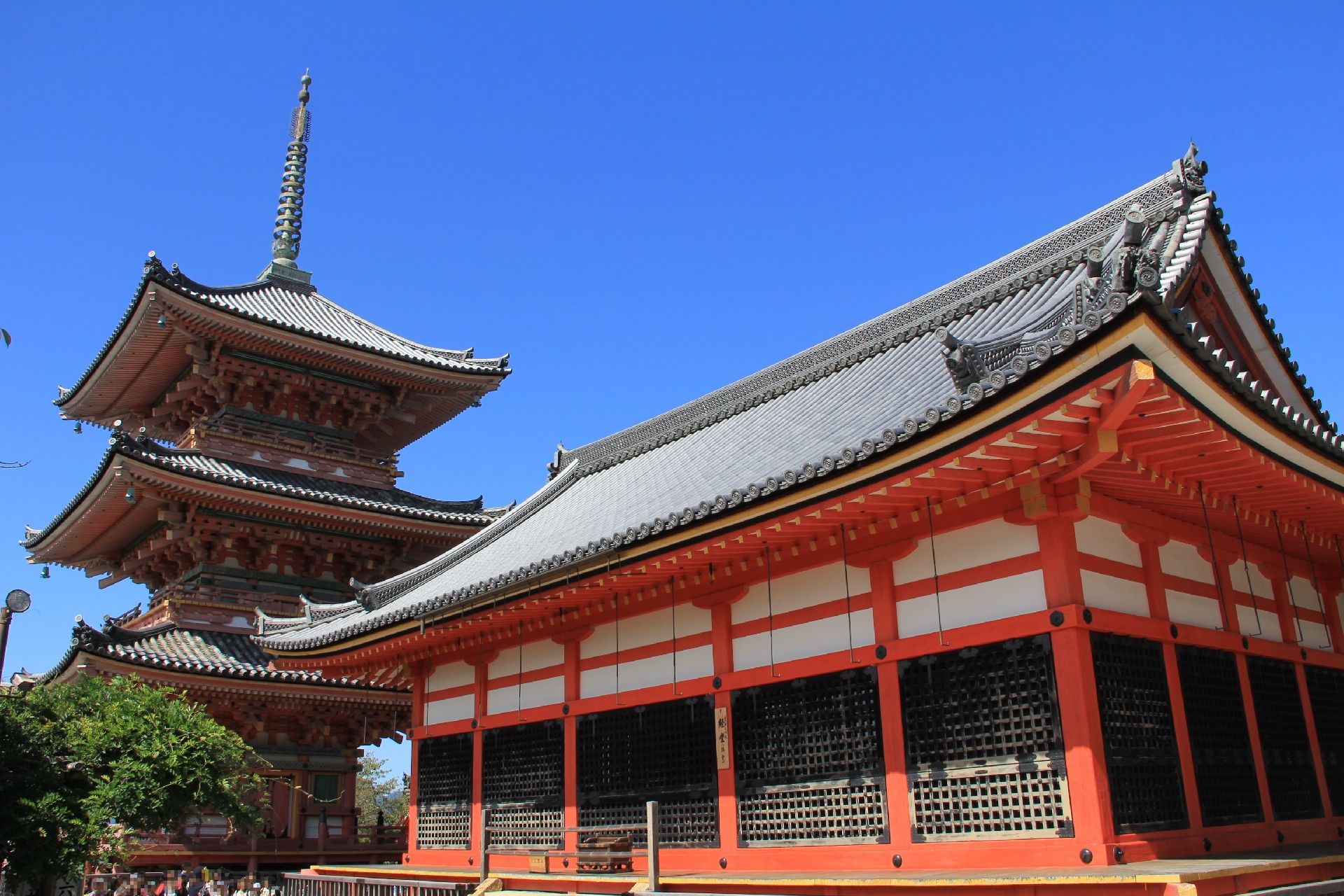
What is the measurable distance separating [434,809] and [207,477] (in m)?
7.78

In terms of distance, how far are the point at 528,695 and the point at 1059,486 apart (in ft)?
24.5

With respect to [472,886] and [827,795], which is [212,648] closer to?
[472,886]

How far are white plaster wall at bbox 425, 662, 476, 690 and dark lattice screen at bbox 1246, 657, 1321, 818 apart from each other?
368 inches

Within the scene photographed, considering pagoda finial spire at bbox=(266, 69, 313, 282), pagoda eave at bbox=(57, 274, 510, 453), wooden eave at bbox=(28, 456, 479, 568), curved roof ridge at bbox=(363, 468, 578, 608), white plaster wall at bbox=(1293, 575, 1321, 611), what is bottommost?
white plaster wall at bbox=(1293, 575, 1321, 611)

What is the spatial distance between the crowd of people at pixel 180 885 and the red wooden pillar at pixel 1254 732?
13026 mm

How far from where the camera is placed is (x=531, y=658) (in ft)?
43.8

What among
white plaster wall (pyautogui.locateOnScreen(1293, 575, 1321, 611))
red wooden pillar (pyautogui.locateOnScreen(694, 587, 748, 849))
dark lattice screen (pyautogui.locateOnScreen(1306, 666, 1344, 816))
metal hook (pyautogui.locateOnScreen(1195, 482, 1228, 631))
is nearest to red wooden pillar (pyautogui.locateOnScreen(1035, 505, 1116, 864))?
metal hook (pyautogui.locateOnScreen(1195, 482, 1228, 631))

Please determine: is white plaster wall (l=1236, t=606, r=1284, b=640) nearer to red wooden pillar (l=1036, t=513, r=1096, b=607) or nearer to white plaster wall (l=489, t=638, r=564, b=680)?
red wooden pillar (l=1036, t=513, r=1096, b=607)

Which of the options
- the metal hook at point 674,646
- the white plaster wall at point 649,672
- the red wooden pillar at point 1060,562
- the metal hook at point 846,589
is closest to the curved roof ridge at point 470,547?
the white plaster wall at point 649,672

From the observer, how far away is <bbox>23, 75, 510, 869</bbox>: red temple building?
17703 mm

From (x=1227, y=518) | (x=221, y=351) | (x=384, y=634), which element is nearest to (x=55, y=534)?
(x=221, y=351)

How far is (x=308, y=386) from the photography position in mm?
21516

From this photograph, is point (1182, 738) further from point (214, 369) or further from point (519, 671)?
point (214, 369)

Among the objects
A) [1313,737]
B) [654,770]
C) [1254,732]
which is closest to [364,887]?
[654,770]
